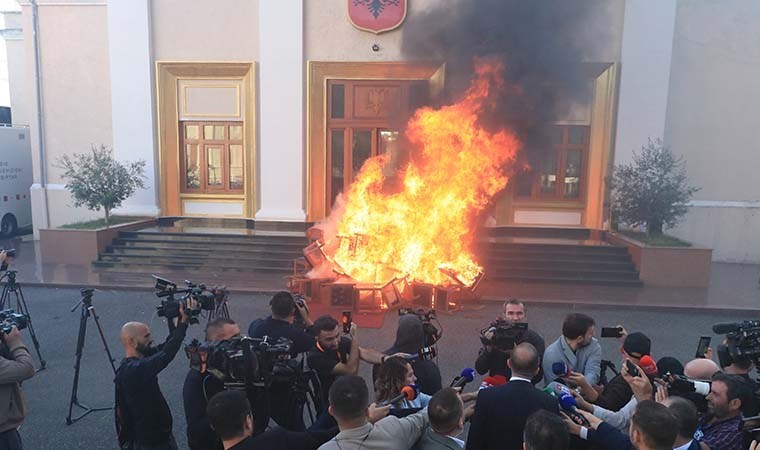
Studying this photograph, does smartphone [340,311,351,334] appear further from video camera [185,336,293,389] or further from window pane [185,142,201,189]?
window pane [185,142,201,189]

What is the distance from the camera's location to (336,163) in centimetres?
1650

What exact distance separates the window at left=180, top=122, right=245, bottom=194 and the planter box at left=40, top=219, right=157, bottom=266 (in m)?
4.30

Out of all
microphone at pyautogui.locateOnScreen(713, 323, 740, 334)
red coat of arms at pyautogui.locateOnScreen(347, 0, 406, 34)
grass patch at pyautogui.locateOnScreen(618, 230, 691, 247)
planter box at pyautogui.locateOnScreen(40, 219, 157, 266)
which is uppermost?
red coat of arms at pyautogui.locateOnScreen(347, 0, 406, 34)

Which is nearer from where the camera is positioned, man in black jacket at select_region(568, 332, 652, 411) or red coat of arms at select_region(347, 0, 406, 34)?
man in black jacket at select_region(568, 332, 652, 411)

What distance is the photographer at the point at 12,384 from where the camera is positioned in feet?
11.9

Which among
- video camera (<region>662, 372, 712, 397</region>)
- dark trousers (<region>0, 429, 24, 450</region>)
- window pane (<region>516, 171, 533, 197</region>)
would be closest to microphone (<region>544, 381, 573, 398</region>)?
video camera (<region>662, 372, 712, 397</region>)

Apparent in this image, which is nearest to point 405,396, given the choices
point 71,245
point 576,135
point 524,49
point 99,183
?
point 524,49

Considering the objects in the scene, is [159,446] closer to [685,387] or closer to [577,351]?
[577,351]

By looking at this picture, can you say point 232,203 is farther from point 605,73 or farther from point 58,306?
point 605,73

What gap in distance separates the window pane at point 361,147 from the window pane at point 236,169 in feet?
12.7

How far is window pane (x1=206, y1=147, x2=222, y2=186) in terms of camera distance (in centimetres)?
1708

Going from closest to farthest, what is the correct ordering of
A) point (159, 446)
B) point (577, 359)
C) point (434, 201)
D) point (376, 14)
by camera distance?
point (159, 446) < point (577, 359) < point (434, 201) < point (376, 14)

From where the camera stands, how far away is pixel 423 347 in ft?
13.9

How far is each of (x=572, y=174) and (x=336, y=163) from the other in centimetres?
762
